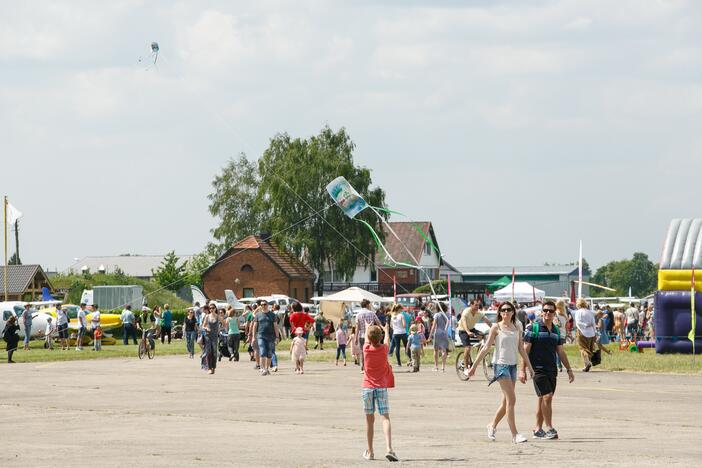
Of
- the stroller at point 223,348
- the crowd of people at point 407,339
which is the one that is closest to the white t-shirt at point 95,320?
the crowd of people at point 407,339

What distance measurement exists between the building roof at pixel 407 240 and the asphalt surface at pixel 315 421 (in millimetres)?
94051

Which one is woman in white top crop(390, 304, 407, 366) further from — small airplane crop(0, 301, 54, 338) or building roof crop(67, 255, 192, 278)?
building roof crop(67, 255, 192, 278)

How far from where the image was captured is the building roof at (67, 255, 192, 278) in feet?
→ 516

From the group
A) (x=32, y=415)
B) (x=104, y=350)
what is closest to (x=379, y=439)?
(x=32, y=415)

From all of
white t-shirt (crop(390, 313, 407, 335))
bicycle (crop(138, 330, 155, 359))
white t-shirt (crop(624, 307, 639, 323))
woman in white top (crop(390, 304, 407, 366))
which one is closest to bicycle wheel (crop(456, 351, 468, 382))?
woman in white top (crop(390, 304, 407, 366))

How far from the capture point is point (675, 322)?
35.2 metres

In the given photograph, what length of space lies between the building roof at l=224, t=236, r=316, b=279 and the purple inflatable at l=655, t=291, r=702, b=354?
56.7 metres

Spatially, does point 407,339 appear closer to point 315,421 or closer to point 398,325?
point 398,325

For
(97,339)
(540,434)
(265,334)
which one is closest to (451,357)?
(265,334)

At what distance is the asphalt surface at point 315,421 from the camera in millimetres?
13141

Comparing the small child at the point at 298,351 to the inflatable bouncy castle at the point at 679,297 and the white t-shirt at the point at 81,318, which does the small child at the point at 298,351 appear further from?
the white t-shirt at the point at 81,318

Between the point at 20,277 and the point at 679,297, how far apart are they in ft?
199

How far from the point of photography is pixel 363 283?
113250 mm

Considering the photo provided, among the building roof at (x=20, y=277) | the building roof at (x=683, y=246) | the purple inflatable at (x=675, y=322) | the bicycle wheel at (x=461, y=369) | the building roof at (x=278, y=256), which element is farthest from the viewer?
the building roof at (x=278, y=256)
